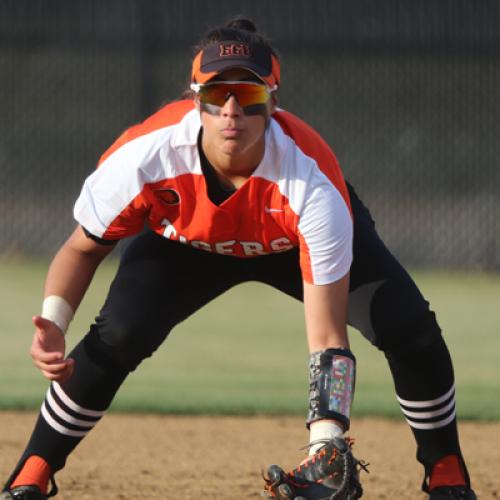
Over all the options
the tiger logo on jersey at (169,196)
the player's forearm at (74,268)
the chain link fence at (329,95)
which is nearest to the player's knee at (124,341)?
the player's forearm at (74,268)

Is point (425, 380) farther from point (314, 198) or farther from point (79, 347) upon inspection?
point (79, 347)

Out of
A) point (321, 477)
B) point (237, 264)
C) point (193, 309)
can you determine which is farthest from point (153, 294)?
point (321, 477)

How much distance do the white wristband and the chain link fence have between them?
900 centimetres

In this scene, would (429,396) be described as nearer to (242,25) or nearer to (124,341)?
(124,341)

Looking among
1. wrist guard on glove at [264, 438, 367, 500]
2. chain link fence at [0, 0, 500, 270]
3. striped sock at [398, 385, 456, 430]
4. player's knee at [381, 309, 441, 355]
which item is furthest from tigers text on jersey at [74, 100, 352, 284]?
chain link fence at [0, 0, 500, 270]

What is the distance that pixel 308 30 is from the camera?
13.0 metres

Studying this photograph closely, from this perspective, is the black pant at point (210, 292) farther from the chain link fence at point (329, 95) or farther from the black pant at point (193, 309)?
the chain link fence at point (329, 95)

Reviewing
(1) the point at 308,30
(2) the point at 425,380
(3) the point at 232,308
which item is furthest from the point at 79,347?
(1) the point at 308,30

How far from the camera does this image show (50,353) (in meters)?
3.96

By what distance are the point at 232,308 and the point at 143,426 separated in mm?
3684

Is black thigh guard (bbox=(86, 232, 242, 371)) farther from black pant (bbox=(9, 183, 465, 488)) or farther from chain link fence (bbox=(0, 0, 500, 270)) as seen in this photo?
chain link fence (bbox=(0, 0, 500, 270))

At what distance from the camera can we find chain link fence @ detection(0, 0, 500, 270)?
13.0m

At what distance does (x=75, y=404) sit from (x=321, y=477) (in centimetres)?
110

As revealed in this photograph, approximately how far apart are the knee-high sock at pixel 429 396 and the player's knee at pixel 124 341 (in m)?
0.83
